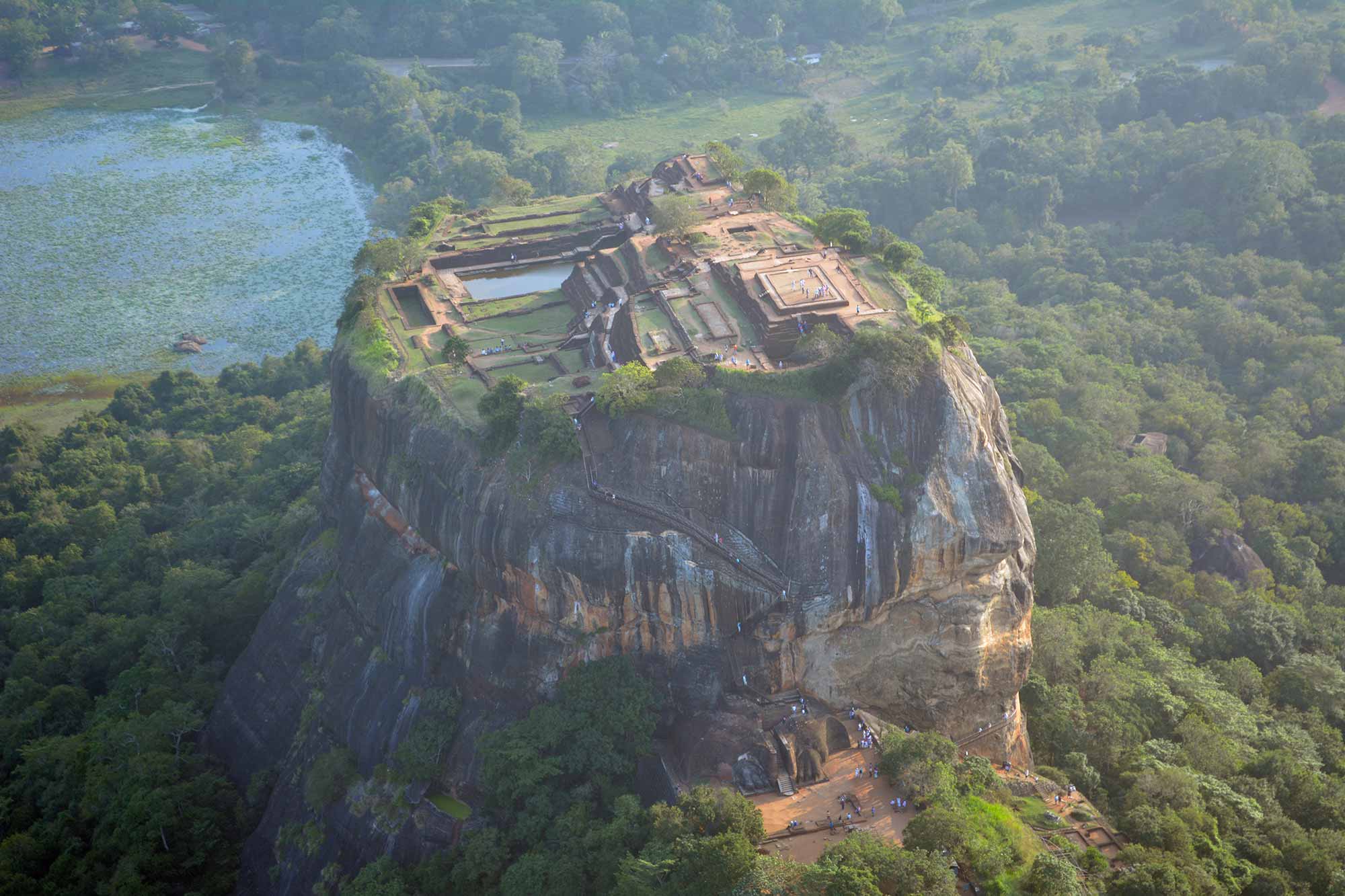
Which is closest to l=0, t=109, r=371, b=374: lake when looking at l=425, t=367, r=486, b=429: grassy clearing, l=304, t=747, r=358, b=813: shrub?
l=425, t=367, r=486, b=429: grassy clearing

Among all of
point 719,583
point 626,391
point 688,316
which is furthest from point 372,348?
point 719,583

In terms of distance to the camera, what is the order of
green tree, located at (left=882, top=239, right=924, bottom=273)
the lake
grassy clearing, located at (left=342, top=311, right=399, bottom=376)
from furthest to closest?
the lake
green tree, located at (left=882, top=239, right=924, bottom=273)
grassy clearing, located at (left=342, top=311, right=399, bottom=376)

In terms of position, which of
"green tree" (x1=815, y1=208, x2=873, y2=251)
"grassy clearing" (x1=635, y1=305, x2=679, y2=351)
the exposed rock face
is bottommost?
the exposed rock face

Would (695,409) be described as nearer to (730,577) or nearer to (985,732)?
(730,577)

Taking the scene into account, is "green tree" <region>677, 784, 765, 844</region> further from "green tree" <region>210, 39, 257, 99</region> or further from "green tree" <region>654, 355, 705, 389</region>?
"green tree" <region>210, 39, 257, 99</region>

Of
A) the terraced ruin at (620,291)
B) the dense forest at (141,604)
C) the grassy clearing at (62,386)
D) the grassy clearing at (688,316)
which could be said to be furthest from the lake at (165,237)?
the grassy clearing at (688,316)
